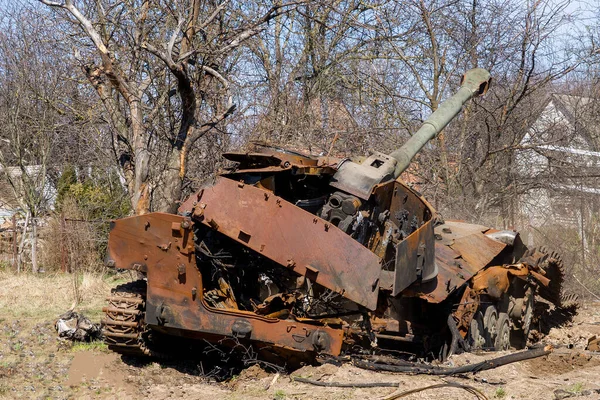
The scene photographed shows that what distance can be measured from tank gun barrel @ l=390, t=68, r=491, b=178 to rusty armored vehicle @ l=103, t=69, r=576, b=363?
0.08m

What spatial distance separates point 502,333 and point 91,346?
191 inches

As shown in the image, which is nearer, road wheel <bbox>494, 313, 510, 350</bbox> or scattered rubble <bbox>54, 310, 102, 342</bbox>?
scattered rubble <bbox>54, 310, 102, 342</bbox>

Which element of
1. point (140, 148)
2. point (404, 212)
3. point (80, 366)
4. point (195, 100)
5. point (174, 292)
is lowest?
point (80, 366)

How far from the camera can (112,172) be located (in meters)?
17.8

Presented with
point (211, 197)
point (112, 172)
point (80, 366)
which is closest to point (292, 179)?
point (211, 197)

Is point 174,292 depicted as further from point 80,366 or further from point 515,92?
point 515,92

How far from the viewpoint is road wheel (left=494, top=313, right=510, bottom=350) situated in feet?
31.6

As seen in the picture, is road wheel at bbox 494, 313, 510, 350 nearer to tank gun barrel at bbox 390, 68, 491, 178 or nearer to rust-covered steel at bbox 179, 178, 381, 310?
tank gun barrel at bbox 390, 68, 491, 178

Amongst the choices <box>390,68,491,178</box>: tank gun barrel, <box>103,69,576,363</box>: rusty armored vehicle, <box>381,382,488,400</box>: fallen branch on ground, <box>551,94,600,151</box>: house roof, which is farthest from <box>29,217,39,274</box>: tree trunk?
<box>551,94,600,151</box>: house roof

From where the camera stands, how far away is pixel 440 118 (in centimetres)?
1008

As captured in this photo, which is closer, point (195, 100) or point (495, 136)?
point (195, 100)

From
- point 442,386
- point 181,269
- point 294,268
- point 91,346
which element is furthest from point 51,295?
point 442,386

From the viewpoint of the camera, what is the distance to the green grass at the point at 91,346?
8453 millimetres

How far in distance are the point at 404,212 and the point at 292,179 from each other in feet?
4.06
